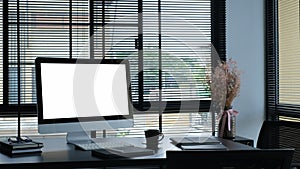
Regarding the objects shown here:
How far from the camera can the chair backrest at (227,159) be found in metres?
1.36

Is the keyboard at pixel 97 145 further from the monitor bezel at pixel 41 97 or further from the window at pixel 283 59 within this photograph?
the window at pixel 283 59

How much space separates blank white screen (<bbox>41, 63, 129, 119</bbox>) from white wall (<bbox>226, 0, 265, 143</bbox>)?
163cm

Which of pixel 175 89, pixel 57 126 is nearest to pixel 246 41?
pixel 175 89

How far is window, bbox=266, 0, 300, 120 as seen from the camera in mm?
3658

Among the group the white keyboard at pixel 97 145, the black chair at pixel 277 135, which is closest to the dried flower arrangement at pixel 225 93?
the black chair at pixel 277 135

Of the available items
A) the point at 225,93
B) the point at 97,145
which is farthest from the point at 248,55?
the point at 97,145

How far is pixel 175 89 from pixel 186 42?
1.36 feet

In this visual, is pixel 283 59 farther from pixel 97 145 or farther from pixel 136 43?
pixel 97 145

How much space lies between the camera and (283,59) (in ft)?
12.6

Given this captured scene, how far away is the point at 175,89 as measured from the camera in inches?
155

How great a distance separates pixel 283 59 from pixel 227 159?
267 cm

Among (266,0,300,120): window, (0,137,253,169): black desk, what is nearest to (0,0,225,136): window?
(266,0,300,120): window

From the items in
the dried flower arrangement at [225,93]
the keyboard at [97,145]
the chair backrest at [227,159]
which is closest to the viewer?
the chair backrest at [227,159]

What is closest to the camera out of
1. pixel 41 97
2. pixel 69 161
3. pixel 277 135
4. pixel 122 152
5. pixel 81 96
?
pixel 69 161
